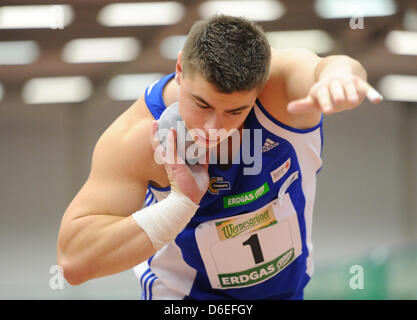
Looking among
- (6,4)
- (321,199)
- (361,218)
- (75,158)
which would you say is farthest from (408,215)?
(6,4)

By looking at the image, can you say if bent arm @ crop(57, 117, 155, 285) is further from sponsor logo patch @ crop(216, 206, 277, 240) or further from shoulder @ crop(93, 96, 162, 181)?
sponsor logo patch @ crop(216, 206, 277, 240)

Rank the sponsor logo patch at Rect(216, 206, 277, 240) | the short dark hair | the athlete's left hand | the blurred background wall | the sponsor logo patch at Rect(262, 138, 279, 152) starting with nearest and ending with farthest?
the athlete's left hand → the short dark hair → the sponsor logo patch at Rect(262, 138, 279, 152) → the sponsor logo patch at Rect(216, 206, 277, 240) → the blurred background wall

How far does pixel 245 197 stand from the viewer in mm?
2148

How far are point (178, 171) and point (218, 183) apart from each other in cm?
22

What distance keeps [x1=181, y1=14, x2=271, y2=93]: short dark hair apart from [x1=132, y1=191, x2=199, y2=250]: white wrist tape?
0.42 metres

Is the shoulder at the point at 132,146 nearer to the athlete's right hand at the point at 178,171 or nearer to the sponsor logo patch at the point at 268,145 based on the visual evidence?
the athlete's right hand at the point at 178,171

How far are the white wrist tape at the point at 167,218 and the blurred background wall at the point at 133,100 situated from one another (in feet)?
13.0

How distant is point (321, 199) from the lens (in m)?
7.21

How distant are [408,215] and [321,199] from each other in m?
1.08

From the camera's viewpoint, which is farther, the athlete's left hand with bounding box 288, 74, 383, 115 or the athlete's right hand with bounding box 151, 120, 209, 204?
the athlete's right hand with bounding box 151, 120, 209, 204

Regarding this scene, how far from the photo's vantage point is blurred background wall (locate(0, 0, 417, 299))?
6.07 meters

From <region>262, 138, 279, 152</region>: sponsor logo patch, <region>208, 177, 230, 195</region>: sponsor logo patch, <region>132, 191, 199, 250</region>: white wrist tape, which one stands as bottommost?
<region>132, 191, 199, 250</region>: white wrist tape

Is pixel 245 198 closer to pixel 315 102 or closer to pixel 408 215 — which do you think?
pixel 315 102

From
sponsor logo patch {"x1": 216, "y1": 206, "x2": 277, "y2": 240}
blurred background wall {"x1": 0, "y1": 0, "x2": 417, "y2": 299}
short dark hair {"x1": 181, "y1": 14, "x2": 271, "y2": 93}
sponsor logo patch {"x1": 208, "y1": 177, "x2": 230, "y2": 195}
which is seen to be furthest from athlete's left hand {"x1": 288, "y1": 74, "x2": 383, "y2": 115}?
blurred background wall {"x1": 0, "y1": 0, "x2": 417, "y2": 299}
